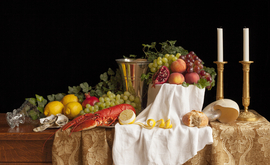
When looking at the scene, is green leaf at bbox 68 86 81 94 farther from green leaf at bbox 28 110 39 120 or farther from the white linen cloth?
the white linen cloth

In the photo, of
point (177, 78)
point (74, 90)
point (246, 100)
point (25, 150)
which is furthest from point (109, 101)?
point (246, 100)

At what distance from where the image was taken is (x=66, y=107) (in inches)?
83.3

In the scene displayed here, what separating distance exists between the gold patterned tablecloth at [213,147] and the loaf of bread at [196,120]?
100 mm

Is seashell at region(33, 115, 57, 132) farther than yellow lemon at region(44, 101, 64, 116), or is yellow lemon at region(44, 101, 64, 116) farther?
yellow lemon at region(44, 101, 64, 116)

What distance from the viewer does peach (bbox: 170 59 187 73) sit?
6.62 ft

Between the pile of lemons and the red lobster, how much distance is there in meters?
0.20

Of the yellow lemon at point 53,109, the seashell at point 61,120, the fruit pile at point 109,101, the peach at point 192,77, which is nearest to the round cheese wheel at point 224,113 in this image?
the peach at point 192,77

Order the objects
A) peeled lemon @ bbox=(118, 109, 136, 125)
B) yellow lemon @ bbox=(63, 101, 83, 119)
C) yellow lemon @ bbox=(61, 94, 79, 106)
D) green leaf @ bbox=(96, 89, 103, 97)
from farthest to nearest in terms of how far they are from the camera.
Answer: green leaf @ bbox=(96, 89, 103, 97), yellow lemon @ bbox=(61, 94, 79, 106), yellow lemon @ bbox=(63, 101, 83, 119), peeled lemon @ bbox=(118, 109, 136, 125)

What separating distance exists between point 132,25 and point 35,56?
1.02 metres

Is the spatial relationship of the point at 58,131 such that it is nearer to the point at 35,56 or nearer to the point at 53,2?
the point at 35,56

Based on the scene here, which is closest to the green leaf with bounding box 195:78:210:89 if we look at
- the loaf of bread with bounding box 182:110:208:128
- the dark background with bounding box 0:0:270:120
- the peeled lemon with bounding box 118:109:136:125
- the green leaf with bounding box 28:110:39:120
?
the loaf of bread with bounding box 182:110:208:128

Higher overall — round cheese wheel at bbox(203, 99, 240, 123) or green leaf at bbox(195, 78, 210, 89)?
green leaf at bbox(195, 78, 210, 89)

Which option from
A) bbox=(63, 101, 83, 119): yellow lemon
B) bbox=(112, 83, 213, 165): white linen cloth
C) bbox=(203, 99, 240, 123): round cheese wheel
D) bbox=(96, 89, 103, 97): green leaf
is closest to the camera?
bbox=(112, 83, 213, 165): white linen cloth

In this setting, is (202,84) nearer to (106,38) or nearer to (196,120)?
(196,120)
